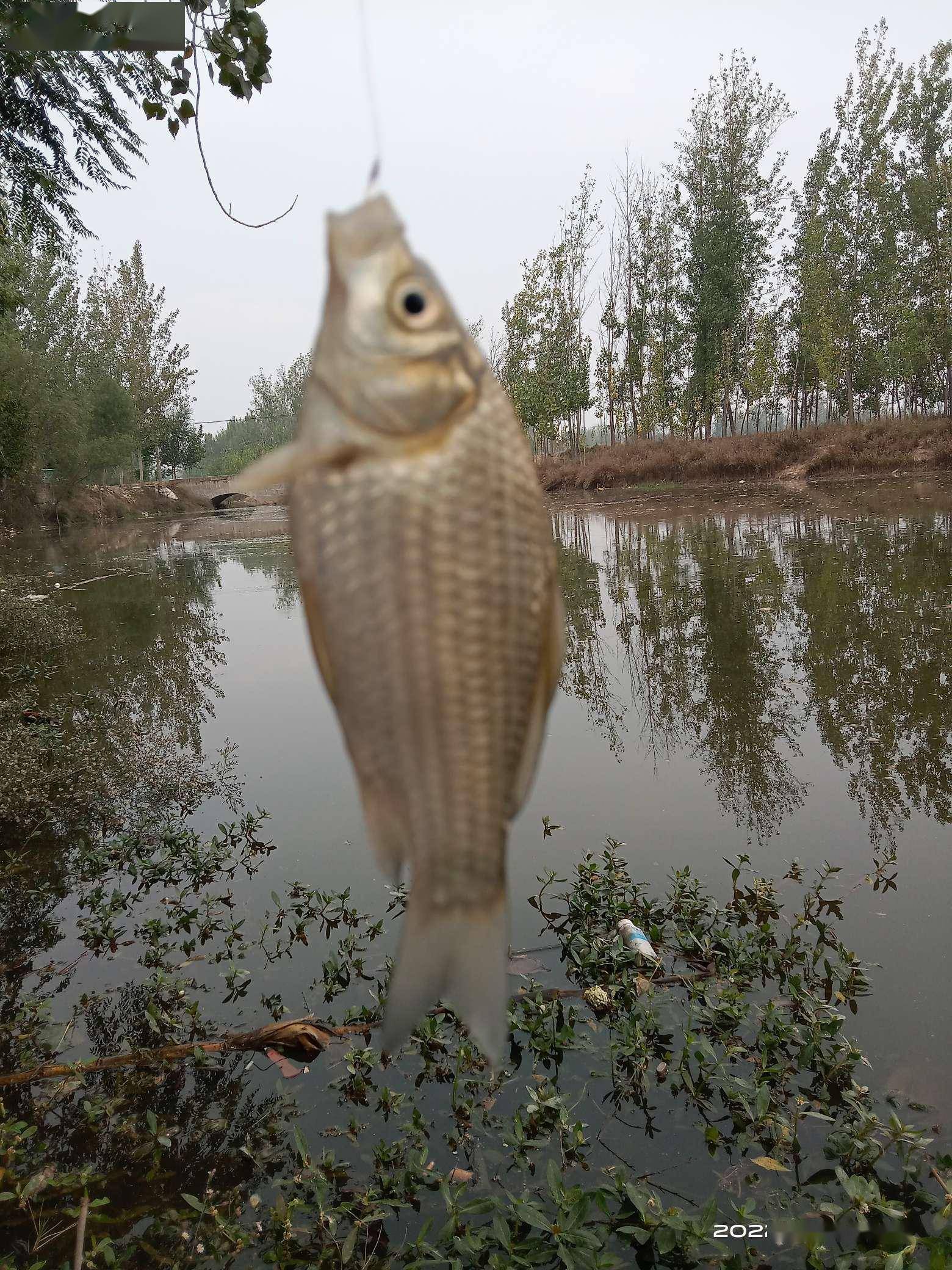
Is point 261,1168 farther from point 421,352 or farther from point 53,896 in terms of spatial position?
point 421,352

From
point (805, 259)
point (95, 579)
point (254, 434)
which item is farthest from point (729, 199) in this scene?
point (254, 434)

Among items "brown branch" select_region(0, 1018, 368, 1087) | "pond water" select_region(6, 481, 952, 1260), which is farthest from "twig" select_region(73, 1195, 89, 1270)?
"pond water" select_region(6, 481, 952, 1260)

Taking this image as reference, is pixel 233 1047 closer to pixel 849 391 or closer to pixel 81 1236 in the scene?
pixel 81 1236

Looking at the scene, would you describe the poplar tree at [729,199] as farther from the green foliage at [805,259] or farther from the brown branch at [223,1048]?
the brown branch at [223,1048]

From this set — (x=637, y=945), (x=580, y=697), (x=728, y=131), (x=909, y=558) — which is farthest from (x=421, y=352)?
(x=728, y=131)

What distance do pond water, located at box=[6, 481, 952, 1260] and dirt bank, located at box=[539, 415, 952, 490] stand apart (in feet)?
61.3

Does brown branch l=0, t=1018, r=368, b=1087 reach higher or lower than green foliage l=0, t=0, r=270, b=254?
lower

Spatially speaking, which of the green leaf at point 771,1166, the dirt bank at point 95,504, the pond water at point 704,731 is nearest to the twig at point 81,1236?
the pond water at point 704,731

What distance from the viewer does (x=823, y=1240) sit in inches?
103

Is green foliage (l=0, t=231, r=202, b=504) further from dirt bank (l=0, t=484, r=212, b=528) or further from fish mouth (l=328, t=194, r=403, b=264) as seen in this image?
fish mouth (l=328, t=194, r=403, b=264)

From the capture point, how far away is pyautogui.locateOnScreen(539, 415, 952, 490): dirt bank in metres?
31.7

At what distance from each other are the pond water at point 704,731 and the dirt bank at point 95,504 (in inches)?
1018

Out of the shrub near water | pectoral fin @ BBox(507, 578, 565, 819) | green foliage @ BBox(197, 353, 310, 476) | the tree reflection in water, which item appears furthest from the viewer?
green foliage @ BBox(197, 353, 310, 476)

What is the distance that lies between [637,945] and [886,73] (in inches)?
1705
